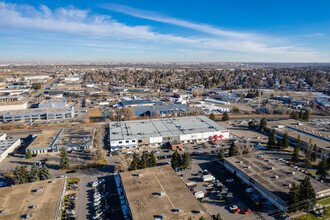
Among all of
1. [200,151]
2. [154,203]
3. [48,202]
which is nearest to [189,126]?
[200,151]

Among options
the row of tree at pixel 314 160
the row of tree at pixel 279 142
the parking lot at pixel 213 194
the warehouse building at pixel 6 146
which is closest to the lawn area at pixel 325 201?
the row of tree at pixel 314 160

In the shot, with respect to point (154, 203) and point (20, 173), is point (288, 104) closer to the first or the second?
point (154, 203)

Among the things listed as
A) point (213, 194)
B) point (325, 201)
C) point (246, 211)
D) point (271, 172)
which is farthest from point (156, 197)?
point (325, 201)

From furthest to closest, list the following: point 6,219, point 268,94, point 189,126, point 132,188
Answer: point 268,94 → point 189,126 → point 132,188 → point 6,219

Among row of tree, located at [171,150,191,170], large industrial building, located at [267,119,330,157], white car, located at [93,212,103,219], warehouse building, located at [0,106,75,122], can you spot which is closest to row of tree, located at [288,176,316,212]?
row of tree, located at [171,150,191,170]

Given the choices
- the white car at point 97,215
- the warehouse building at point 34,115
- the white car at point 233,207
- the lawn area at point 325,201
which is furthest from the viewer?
the warehouse building at point 34,115

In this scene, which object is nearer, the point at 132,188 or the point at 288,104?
the point at 132,188

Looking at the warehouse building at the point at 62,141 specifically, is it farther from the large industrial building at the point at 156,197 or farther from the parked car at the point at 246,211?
the parked car at the point at 246,211

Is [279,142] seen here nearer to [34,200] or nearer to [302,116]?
[302,116]
